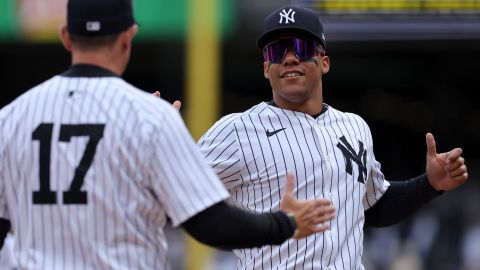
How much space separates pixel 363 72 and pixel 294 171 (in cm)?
1485

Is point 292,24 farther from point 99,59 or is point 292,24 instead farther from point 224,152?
point 99,59

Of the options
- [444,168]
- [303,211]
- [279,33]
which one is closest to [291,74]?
[279,33]

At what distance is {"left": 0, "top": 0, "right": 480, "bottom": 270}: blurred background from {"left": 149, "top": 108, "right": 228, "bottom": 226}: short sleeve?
23.6 feet

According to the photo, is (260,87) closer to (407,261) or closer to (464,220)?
(464,220)

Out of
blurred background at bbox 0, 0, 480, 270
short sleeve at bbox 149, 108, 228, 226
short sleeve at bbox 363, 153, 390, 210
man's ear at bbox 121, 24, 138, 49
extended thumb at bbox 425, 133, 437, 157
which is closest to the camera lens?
short sleeve at bbox 149, 108, 228, 226

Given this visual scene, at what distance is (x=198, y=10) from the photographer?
1286 centimetres

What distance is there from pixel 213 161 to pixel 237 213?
1215mm

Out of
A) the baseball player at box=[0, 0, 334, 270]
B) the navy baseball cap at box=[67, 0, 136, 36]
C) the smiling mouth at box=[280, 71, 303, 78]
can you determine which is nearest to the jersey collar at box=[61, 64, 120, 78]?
the baseball player at box=[0, 0, 334, 270]

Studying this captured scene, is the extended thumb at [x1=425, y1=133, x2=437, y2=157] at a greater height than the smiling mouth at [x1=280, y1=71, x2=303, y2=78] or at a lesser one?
lesser

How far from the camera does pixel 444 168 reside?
195 inches

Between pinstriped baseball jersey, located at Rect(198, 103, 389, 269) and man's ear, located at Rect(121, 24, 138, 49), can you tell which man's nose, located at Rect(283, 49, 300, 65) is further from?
man's ear, located at Rect(121, 24, 138, 49)

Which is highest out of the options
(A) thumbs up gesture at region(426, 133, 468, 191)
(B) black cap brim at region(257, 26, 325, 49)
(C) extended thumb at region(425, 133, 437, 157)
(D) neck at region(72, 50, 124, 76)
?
(D) neck at region(72, 50, 124, 76)

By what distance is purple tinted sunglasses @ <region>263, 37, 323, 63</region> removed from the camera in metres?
4.93

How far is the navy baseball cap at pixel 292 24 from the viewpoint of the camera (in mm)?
4910
